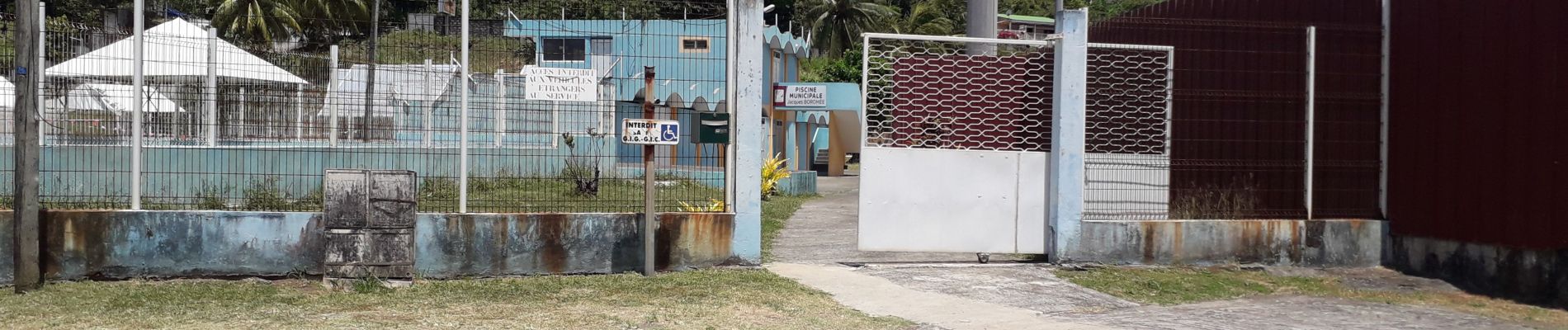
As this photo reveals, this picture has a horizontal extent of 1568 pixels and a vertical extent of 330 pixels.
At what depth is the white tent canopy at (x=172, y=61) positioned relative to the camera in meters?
9.20

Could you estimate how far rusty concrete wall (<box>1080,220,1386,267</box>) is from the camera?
10281 mm

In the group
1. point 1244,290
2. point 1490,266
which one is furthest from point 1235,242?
point 1490,266

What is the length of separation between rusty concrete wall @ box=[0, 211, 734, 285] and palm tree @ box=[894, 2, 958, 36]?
3971cm

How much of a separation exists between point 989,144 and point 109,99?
258 inches

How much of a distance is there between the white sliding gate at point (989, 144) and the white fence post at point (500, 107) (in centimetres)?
269

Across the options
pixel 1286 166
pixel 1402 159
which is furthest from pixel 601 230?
pixel 1402 159

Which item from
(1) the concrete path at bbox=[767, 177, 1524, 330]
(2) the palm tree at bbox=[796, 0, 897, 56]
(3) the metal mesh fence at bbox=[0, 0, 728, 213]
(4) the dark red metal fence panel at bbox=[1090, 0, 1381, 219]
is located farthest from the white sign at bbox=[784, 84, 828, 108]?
(2) the palm tree at bbox=[796, 0, 897, 56]

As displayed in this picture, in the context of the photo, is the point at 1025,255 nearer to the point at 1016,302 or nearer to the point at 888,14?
the point at 1016,302

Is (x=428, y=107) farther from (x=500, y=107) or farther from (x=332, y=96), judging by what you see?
(x=332, y=96)

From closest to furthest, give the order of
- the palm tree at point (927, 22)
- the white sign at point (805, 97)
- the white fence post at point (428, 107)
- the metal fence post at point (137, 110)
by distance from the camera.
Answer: the metal fence post at point (137, 110) → the white fence post at point (428, 107) → the white sign at point (805, 97) → the palm tree at point (927, 22)

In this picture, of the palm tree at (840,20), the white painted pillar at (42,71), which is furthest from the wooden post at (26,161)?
the palm tree at (840,20)

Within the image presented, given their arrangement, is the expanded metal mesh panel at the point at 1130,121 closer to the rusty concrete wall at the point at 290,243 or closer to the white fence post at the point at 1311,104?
the white fence post at the point at 1311,104

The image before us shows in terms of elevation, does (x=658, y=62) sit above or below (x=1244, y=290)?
above

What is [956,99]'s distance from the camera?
33.4 ft
